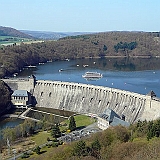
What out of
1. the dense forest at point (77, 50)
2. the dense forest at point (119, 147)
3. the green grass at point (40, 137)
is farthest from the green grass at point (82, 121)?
the dense forest at point (77, 50)

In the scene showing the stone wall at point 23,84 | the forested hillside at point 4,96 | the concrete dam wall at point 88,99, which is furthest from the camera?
the stone wall at point 23,84

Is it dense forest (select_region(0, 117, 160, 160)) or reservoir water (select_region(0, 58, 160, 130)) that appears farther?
reservoir water (select_region(0, 58, 160, 130))

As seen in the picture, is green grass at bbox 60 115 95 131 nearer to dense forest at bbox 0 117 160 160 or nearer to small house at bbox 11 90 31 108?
dense forest at bbox 0 117 160 160

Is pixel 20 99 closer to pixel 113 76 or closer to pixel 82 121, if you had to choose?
pixel 82 121

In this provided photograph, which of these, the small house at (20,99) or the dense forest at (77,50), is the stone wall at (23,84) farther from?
the dense forest at (77,50)

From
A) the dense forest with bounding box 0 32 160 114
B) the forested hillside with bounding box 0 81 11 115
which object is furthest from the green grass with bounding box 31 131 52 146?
the dense forest with bounding box 0 32 160 114

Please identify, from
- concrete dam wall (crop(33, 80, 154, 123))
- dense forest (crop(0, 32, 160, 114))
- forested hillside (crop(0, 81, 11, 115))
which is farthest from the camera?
dense forest (crop(0, 32, 160, 114))

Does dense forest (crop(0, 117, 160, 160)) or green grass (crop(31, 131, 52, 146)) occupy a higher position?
dense forest (crop(0, 117, 160, 160))

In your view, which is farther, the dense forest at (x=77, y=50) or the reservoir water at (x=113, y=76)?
the dense forest at (x=77, y=50)

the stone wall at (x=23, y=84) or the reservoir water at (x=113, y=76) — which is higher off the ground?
the stone wall at (x=23, y=84)
